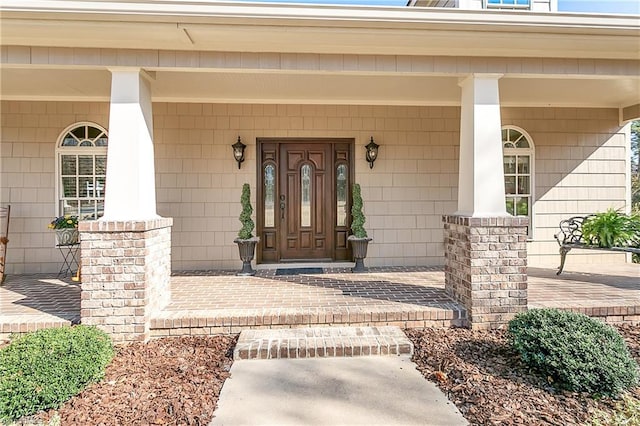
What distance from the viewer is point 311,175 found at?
583cm

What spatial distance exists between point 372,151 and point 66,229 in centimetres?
427

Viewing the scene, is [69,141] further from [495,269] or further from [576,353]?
[576,353]

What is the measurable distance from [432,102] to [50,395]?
17.7 feet

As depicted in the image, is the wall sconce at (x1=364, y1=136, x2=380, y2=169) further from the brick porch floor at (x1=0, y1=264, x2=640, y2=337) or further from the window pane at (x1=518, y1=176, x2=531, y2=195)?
the window pane at (x1=518, y1=176, x2=531, y2=195)

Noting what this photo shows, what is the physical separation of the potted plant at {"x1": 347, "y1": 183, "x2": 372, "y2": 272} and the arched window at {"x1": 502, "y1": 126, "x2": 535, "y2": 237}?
2.47 m

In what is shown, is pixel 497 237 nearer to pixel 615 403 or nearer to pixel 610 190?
pixel 615 403

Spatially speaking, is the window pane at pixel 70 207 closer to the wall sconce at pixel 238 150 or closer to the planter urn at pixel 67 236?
the planter urn at pixel 67 236

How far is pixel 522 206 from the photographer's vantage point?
5.94 metres

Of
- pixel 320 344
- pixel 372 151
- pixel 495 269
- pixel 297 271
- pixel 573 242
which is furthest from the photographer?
pixel 372 151

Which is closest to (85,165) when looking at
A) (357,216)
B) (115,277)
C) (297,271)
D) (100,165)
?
(100,165)

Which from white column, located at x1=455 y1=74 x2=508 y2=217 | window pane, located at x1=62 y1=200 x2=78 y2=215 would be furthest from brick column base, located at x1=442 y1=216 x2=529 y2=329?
window pane, located at x1=62 y1=200 x2=78 y2=215

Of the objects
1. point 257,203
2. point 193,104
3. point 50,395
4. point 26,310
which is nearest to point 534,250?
point 257,203

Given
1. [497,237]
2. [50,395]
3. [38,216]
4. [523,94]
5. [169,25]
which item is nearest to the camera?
[50,395]

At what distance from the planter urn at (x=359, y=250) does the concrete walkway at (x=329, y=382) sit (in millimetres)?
1950
